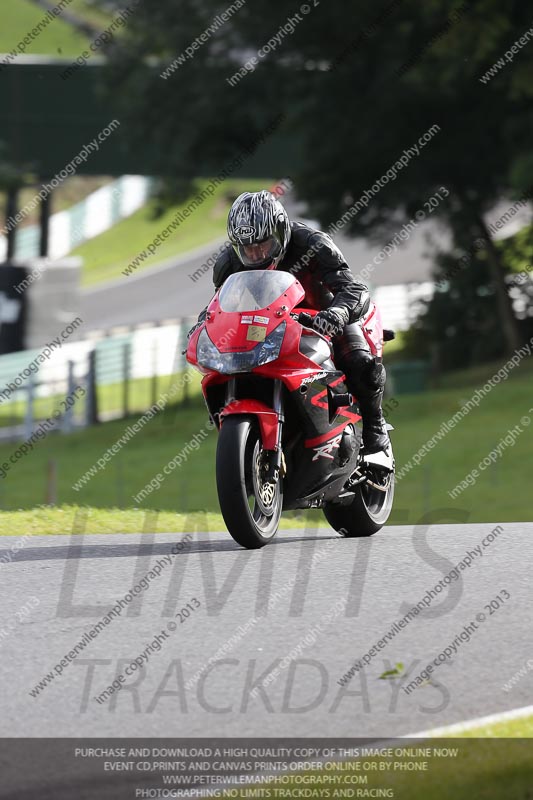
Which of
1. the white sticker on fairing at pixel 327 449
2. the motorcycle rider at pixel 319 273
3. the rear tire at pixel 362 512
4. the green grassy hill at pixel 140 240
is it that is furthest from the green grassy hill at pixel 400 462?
the green grassy hill at pixel 140 240

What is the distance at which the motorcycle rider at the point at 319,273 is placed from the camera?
26.4 feet

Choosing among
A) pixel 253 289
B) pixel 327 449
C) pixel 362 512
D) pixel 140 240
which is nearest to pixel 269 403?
pixel 327 449

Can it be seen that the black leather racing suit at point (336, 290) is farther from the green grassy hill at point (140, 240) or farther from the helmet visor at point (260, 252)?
the green grassy hill at point (140, 240)

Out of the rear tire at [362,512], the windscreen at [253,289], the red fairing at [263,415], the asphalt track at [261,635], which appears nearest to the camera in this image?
the asphalt track at [261,635]

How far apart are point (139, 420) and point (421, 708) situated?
24.6 metres

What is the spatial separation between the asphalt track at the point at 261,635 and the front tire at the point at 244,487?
0.51 feet

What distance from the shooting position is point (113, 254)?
189 feet

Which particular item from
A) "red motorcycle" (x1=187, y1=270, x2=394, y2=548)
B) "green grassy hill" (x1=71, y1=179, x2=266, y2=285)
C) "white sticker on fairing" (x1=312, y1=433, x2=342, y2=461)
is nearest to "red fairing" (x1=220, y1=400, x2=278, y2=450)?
"red motorcycle" (x1=187, y1=270, x2=394, y2=548)

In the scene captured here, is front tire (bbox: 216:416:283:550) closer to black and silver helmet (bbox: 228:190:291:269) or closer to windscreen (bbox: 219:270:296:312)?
windscreen (bbox: 219:270:296:312)

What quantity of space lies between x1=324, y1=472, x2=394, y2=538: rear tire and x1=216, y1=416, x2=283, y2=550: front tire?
0.87 m

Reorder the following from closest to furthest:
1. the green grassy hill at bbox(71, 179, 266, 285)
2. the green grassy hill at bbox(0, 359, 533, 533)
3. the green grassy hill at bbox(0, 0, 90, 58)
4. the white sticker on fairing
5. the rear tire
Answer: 1. the white sticker on fairing
2. the rear tire
3. the green grassy hill at bbox(0, 359, 533, 533)
4. the green grassy hill at bbox(71, 179, 266, 285)
5. the green grassy hill at bbox(0, 0, 90, 58)

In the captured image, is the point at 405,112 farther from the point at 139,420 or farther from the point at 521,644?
the point at 521,644

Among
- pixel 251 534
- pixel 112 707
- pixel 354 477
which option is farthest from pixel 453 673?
pixel 354 477

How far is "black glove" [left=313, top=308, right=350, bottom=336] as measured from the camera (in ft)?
26.4
